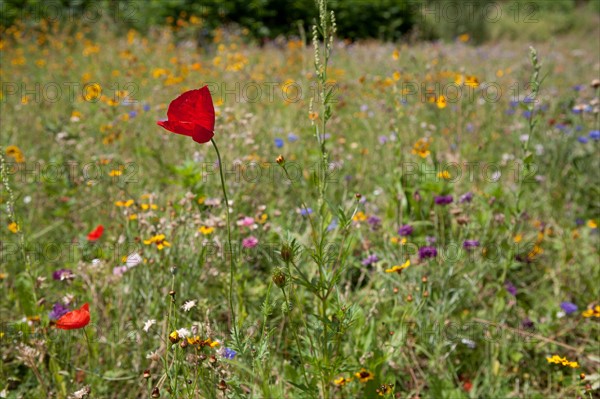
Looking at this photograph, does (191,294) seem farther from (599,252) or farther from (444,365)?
(599,252)

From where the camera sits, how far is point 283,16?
32.1 feet

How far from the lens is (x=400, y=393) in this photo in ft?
5.20

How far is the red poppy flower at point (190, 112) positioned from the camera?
39.8 inches

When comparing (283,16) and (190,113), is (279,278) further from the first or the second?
(283,16)

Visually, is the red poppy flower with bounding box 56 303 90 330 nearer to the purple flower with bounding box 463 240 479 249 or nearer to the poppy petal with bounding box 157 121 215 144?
the poppy petal with bounding box 157 121 215 144

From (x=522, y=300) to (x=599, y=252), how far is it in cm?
37

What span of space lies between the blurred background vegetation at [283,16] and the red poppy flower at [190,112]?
5.70 metres

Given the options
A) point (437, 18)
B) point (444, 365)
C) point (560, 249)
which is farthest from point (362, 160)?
point (437, 18)

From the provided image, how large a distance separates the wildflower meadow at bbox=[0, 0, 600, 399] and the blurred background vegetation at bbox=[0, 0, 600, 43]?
144 inches

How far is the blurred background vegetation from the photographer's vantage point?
8609 mm

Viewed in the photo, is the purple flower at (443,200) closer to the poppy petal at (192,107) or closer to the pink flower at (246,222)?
the pink flower at (246,222)

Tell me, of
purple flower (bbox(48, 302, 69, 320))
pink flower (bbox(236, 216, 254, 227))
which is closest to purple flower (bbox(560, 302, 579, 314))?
pink flower (bbox(236, 216, 254, 227))

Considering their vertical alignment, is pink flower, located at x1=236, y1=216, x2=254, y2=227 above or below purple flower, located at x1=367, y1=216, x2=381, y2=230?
above

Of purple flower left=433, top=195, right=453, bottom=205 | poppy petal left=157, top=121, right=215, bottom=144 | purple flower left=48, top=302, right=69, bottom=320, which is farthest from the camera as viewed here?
purple flower left=433, top=195, right=453, bottom=205
